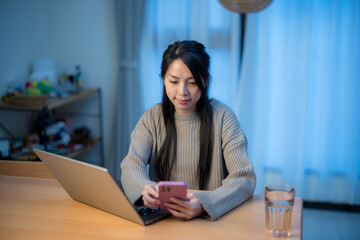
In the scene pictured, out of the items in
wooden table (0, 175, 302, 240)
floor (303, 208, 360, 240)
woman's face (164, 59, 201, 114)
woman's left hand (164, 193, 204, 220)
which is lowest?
floor (303, 208, 360, 240)

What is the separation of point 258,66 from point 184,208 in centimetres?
187

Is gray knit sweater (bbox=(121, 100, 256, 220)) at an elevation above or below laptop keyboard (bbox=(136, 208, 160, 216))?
above

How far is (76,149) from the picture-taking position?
9.35ft

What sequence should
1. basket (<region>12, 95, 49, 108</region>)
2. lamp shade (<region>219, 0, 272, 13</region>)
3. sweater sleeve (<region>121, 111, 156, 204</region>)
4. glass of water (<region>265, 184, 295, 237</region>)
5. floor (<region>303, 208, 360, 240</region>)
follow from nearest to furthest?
1. glass of water (<region>265, 184, 295, 237</region>)
2. sweater sleeve (<region>121, 111, 156, 204</region>)
3. lamp shade (<region>219, 0, 272, 13</region>)
4. basket (<region>12, 95, 49, 108</region>)
5. floor (<region>303, 208, 360, 240</region>)

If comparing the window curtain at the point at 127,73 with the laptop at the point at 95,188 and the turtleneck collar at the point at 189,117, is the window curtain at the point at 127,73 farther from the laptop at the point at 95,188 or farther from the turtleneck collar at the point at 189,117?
the laptop at the point at 95,188

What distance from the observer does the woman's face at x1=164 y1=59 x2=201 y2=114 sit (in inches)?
56.9

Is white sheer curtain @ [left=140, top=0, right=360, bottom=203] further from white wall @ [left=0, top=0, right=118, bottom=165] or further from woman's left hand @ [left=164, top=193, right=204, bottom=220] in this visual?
woman's left hand @ [left=164, top=193, right=204, bottom=220]

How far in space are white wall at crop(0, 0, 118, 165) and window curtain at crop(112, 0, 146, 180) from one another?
0.39 ft

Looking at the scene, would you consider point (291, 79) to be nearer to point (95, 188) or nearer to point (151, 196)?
point (151, 196)

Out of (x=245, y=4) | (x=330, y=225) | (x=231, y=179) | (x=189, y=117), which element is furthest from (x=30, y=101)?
(x=330, y=225)

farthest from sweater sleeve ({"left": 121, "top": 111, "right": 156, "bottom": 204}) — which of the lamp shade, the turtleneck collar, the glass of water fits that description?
the lamp shade

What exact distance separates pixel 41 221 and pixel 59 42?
2321 mm

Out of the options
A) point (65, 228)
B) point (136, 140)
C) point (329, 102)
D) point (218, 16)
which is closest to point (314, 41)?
point (329, 102)

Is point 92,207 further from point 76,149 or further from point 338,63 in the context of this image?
point 338,63
